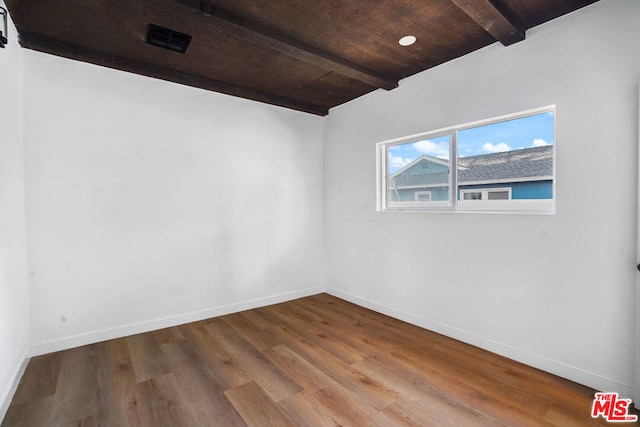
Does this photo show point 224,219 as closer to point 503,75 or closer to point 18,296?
point 18,296

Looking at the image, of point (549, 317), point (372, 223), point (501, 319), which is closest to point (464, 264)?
point (501, 319)

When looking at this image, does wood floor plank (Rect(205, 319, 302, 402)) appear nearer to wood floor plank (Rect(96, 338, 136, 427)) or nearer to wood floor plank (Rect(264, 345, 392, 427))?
wood floor plank (Rect(264, 345, 392, 427))

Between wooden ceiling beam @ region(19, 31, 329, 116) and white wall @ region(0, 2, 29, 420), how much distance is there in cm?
17

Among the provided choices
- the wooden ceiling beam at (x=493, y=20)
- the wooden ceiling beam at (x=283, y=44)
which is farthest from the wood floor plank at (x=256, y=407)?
the wooden ceiling beam at (x=493, y=20)

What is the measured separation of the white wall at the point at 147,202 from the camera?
261 cm

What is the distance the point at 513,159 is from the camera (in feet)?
8.45

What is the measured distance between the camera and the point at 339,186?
422 cm

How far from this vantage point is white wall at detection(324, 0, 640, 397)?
1982mm

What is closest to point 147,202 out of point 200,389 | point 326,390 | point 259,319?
point 259,319

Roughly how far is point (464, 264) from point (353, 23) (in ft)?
7.55
